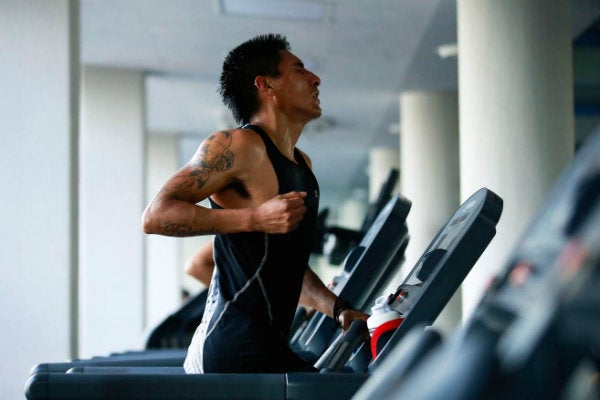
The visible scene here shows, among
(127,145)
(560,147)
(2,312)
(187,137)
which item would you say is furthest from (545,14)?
(187,137)

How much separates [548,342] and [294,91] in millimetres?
1525

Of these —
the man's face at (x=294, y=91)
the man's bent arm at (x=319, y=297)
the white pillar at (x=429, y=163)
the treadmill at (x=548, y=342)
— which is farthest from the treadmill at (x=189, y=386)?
the white pillar at (x=429, y=163)

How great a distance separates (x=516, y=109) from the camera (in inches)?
188

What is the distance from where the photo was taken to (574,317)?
600 millimetres

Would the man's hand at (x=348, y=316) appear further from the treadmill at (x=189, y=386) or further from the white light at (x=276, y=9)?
the white light at (x=276, y=9)

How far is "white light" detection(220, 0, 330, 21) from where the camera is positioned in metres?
6.02

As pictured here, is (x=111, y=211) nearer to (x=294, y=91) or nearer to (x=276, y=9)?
(x=276, y=9)

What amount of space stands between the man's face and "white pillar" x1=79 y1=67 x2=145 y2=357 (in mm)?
5882

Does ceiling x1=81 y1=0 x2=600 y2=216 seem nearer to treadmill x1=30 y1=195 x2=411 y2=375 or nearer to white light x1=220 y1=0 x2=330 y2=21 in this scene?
white light x1=220 y1=0 x2=330 y2=21

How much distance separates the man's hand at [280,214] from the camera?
5.41 ft

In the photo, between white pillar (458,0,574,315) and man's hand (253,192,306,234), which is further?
white pillar (458,0,574,315)

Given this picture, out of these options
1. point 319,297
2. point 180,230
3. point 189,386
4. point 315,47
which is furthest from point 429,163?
point 189,386

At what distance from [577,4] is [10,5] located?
12.6 feet

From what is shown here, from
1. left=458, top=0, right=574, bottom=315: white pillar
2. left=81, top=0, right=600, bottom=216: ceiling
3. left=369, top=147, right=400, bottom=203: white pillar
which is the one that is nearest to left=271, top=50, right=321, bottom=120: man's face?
left=458, top=0, right=574, bottom=315: white pillar
